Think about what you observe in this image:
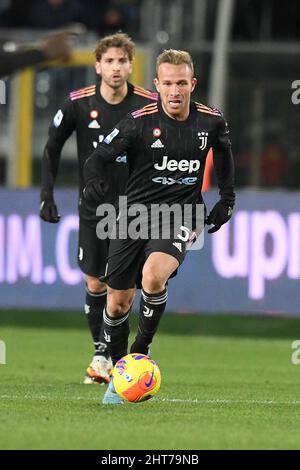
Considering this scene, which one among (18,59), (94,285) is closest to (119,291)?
(94,285)

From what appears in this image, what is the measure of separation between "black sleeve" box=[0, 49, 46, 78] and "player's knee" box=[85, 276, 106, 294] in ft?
6.59

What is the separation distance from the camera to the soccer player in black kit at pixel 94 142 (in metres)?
10.8

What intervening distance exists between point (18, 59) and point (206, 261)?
6375 millimetres

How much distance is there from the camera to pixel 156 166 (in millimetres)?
9430

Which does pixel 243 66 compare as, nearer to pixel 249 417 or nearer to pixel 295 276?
pixel 295 276

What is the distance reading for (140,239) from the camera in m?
9.37

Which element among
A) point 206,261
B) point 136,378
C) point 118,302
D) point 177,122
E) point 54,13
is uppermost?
point 177,122

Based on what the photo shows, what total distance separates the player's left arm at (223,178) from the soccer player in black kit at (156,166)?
3cm

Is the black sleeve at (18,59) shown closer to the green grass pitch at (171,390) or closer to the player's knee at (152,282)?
the player's knee at (152,282)

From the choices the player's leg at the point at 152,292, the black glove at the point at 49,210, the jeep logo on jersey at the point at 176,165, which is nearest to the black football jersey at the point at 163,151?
the jeep logo on jersey at the point at 176,165

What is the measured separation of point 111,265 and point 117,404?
0.96 m

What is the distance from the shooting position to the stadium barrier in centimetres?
1556

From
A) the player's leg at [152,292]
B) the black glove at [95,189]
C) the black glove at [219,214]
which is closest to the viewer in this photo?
the player's leg at [152,292]

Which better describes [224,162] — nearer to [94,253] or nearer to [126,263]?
[126,263]
